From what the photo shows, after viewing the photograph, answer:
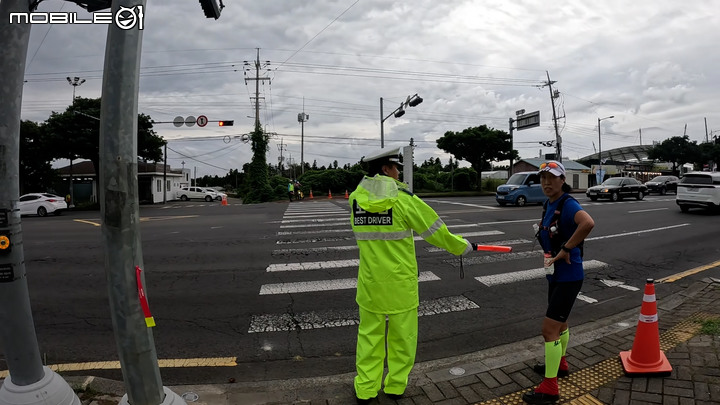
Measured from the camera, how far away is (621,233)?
11.9 meters

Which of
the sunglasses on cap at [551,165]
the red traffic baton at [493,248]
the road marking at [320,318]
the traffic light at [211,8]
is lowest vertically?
the road marking at [320,318]

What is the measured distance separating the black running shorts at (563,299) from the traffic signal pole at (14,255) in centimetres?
358

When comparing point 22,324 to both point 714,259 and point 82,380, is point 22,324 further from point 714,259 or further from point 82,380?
point 714,259

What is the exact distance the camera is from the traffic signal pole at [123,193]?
2227 millimetres

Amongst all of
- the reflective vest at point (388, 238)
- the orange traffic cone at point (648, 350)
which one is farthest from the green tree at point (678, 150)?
the reflective vest at point (388, 238)

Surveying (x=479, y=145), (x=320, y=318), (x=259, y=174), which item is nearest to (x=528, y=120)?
(x=479, y=145)

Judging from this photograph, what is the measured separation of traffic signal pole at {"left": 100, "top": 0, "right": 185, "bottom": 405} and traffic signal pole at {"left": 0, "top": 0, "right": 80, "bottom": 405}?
0.74 metres

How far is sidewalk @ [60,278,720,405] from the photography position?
308 cm

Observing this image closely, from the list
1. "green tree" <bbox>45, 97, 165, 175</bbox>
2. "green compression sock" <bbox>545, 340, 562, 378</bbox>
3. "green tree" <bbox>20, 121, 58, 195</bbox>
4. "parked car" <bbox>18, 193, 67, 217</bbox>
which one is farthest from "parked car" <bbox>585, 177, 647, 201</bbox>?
"green tree" <bbox>20, 121, 58, 195</bbox>

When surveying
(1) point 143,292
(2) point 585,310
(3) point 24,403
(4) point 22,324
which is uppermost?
(1) point 143,292

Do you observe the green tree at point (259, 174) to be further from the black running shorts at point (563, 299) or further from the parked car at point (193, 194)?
the black running shorts at point (563, 299)

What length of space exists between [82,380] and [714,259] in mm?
11225

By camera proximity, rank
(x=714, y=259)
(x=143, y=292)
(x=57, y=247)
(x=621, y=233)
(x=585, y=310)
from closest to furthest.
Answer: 1. (x=143, y=292)
2. (x=585, y=310)
3. (x=714, y=259)
4. (x=57, y=247)
5. (x=621, y=233)

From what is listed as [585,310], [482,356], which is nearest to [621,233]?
[585,310]
